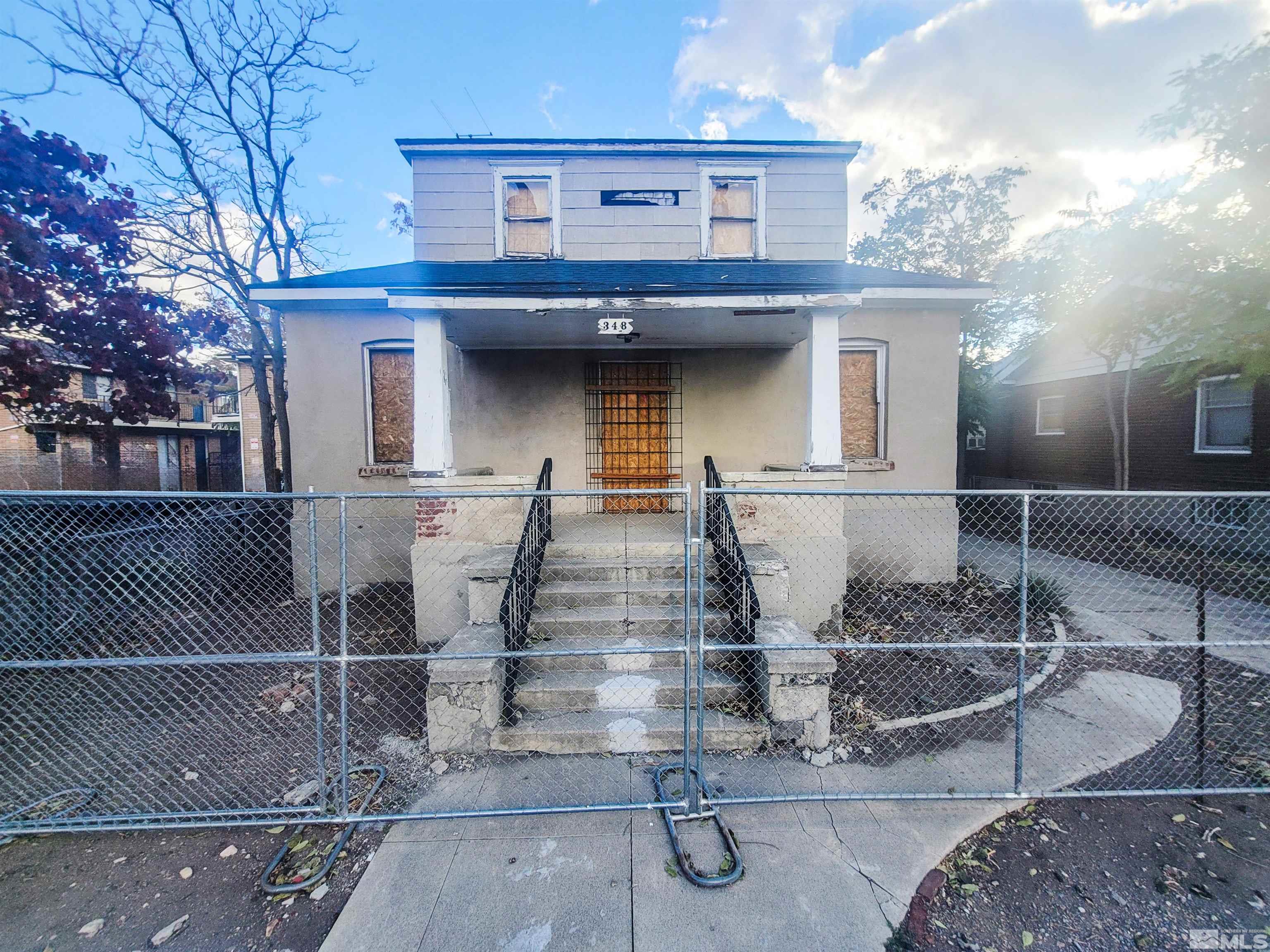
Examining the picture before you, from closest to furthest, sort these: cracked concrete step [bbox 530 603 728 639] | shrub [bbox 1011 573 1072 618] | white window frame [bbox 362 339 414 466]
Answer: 1. cracked concrete step [bbox 530 603 728 639]
2. shrub [bbox 1011 573 1072 618]
3. white window frame [bbox 362 339 414 466]

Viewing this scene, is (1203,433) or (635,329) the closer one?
(635,329)

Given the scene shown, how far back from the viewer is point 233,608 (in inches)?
253

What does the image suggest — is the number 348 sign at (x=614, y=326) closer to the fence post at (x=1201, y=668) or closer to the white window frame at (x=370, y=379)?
the white window frame at (x=370, y=379)

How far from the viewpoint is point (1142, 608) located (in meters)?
6.18

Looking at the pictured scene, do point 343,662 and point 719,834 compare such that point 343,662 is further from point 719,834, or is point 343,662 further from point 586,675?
point 719,834

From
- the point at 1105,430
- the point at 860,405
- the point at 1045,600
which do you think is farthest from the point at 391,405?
the point at 1105,430

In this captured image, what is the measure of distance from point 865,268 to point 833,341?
3.59 meters

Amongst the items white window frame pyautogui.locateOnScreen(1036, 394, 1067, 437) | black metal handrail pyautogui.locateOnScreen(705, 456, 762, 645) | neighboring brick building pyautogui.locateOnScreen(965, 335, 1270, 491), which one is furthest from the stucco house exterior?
white window frame pyautogui.locateOnScreen(1036, 394, 1067, 437)

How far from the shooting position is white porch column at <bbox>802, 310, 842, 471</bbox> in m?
5.20

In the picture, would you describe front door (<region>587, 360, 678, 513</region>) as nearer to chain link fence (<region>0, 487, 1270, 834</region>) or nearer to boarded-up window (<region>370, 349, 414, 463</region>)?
chain link fence (<region>0, 487, 1270, 834</region>)

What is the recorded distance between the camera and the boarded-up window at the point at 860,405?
736 centimetres

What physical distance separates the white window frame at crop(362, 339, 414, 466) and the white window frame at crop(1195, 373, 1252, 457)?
14.9m

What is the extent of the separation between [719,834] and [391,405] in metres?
6.97

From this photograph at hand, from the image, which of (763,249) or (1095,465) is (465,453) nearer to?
(763,249)
